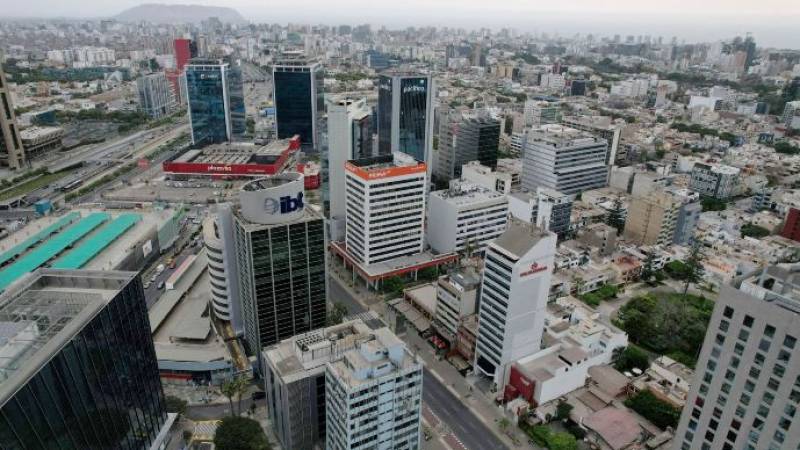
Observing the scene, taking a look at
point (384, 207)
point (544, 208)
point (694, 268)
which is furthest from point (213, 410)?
point (694, 268)

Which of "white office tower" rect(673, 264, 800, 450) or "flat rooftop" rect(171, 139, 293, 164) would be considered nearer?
"white office tower" rect(673, 264, 800, 450)

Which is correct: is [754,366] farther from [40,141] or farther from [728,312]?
[40,141]

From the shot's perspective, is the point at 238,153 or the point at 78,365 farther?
the point at 238,153

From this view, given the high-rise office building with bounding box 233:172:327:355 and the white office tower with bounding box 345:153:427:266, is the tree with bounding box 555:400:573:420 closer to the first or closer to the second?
the high-rise office building with bounding box 233:172:327:355

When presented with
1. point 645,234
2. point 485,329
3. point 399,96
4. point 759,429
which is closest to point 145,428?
point 485,329

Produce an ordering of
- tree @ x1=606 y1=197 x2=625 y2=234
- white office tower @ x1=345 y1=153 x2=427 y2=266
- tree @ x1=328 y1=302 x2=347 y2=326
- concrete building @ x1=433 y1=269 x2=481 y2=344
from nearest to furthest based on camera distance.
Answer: concrete building @ x1=433 y1=269 x2=481 y2=344
tree @ x1=328 y1=302 x2=347 y2=326
white office tower @ x1=345 y1=153 x2=427 y2=266
tree @ x1=606 y1=197 x2=625 y2=234

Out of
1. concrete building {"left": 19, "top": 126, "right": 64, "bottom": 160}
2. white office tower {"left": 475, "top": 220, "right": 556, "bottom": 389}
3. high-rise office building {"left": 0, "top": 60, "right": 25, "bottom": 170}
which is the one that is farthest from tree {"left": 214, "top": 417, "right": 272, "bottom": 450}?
concrete building {"left": 19, "top": 126, "right": 64, "bottom": 160}
